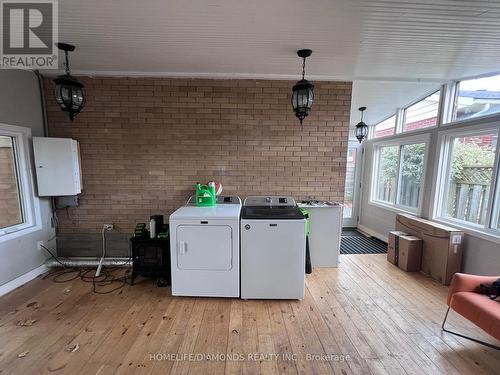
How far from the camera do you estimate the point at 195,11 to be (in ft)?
5.61

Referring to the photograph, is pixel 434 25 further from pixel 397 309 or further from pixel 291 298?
pixel 291 298

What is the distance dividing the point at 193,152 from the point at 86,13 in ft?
5.79

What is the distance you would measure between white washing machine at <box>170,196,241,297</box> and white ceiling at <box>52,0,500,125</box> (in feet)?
5.76

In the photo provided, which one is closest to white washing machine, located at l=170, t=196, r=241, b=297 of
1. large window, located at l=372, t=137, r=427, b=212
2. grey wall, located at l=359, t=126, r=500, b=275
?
grey wall, located at l=359, t=126, r=500, b=275

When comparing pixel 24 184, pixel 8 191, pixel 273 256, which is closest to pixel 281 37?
pixel 273 256

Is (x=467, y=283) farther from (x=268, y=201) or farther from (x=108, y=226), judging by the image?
(x=108, y=226)

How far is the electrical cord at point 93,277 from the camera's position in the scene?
2746mm

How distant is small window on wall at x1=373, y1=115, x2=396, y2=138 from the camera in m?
4.59

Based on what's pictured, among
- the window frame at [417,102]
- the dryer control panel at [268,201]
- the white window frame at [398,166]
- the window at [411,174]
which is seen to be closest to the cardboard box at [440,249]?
the white window frame at [398,166]

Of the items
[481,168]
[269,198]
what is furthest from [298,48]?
[481,168]

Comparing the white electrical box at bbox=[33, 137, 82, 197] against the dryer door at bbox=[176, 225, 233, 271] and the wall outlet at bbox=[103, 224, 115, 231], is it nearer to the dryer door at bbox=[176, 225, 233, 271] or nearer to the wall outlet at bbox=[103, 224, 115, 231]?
the wall outlet at bbox=[103, 224, 115, 231]

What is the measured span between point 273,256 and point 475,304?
170 cm

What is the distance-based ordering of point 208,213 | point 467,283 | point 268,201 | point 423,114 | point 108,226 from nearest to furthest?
point 467,283, point 208,213, point 268,201, point 108,226, point 423,114

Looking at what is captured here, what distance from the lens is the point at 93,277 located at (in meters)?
2.96
